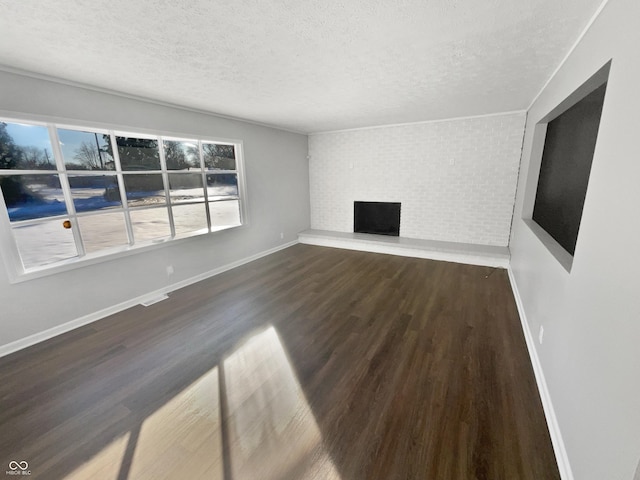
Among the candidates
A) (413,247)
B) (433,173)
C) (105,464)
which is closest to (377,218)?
(413,247)

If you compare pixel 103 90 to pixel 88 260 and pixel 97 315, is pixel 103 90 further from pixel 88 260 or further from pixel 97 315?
pixel 97 315

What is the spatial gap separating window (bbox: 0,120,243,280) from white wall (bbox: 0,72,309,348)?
17cm

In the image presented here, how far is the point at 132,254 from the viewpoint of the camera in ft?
10.5

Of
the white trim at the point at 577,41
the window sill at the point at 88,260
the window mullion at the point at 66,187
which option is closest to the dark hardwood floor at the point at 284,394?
the window sill at the point at 88,260

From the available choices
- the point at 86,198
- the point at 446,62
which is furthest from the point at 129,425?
the point at 446,62

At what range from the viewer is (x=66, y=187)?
8.65 ft

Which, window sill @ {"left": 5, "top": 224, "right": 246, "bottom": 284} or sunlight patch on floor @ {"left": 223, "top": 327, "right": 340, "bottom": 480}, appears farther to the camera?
window sill @ {"left": 5, "top": 224, "right": 246, "bottom": 284}

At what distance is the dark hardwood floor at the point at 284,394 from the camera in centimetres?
144

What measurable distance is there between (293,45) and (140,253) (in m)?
3.02

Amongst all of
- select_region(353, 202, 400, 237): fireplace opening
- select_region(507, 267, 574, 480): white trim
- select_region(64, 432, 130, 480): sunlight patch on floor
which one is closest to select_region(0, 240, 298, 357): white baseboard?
Result: select_region(64, 432, 130, 480): sunlight patch on floor

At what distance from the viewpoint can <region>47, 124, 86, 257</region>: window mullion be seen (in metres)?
2.54

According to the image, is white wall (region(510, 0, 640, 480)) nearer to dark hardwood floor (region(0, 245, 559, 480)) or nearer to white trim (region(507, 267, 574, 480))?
white trim (region(507, 267, 574, 480))

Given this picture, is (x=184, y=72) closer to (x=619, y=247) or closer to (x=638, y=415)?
(x=619, y=247)

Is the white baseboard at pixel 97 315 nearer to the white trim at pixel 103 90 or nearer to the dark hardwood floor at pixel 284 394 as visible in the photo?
the dark hardwood floor at pixel 284 394
